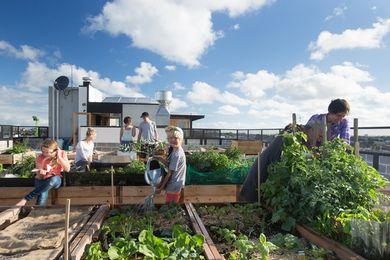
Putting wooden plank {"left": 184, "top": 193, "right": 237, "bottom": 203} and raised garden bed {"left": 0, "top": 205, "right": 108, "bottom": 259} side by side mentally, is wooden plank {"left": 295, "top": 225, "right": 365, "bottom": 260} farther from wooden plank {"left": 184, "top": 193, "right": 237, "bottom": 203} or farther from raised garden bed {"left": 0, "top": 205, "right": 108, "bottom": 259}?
wooden plank {"left": 184, "top": 193, "right": 237, "bottom": 203}

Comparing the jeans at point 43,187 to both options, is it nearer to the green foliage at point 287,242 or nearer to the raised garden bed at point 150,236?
the raised garden bed at point 150,236

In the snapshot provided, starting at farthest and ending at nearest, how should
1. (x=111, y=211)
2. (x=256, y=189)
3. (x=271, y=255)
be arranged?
(x=256, y=189) → (x=111, y=211) → (x=271, y=255)

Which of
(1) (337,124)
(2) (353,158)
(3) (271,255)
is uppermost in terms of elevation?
(1) (337,124)

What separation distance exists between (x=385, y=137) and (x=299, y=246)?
5728 millimetres

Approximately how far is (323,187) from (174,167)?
167 centimetres

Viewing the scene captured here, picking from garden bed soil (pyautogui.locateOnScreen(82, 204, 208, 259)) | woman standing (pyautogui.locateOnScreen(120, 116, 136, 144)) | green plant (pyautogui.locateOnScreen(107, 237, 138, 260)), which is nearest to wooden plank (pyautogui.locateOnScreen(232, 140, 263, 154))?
woman standing (pyautogui.locateOnScreen(120, 116, 136, 144))

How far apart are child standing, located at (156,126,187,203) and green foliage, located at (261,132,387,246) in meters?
1.20

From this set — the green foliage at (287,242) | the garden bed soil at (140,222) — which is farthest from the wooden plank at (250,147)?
the green foliage at (287,242)

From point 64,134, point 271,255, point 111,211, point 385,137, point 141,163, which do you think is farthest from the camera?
point 64,134

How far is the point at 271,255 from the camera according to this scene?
1.81 meters

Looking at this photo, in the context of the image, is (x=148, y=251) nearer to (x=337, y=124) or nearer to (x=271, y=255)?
(x=271, y=255)

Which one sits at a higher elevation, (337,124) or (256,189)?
(337,124)

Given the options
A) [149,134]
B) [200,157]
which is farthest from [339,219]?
[149,134]

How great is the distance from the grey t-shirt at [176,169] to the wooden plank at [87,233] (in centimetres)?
96
